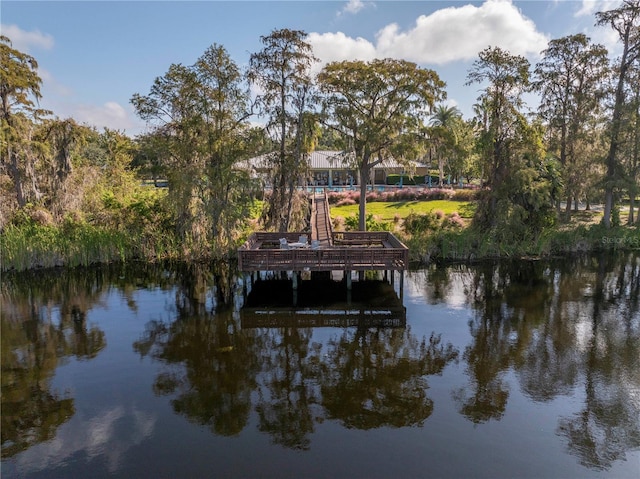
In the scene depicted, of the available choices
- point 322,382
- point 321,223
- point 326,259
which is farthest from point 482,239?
point 322,382

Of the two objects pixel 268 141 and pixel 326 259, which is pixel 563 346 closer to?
pixel 326 259

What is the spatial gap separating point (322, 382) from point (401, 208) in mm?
29723

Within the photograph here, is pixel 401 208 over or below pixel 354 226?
over

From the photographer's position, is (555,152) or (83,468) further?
(555,152)

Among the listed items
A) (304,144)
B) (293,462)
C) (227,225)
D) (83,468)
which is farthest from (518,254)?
(83,468)

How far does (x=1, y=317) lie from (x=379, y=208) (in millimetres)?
29983

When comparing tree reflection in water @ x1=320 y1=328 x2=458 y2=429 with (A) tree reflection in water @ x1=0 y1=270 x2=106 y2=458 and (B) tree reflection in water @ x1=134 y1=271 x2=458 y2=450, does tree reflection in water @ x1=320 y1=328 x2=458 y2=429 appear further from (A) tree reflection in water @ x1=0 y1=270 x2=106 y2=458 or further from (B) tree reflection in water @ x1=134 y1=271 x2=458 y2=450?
(A) tree reflection in water @ x1=0 y1=270 x2=106 y2=458

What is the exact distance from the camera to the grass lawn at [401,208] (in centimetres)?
3644

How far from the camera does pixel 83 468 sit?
8.73 m

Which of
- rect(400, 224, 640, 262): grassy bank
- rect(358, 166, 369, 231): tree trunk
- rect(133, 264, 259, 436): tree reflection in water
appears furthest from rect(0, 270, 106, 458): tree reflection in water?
rect(400, 224, 640, 262): grassy bank

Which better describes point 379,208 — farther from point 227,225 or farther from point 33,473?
point 33,473

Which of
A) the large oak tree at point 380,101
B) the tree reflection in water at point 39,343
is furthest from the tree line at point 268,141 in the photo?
the tree reflection in water at point 39,343

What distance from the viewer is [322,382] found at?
473 inches

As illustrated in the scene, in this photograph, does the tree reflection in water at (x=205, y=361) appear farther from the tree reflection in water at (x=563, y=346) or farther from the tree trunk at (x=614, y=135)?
the tree trunk at (x=614, y=135)
